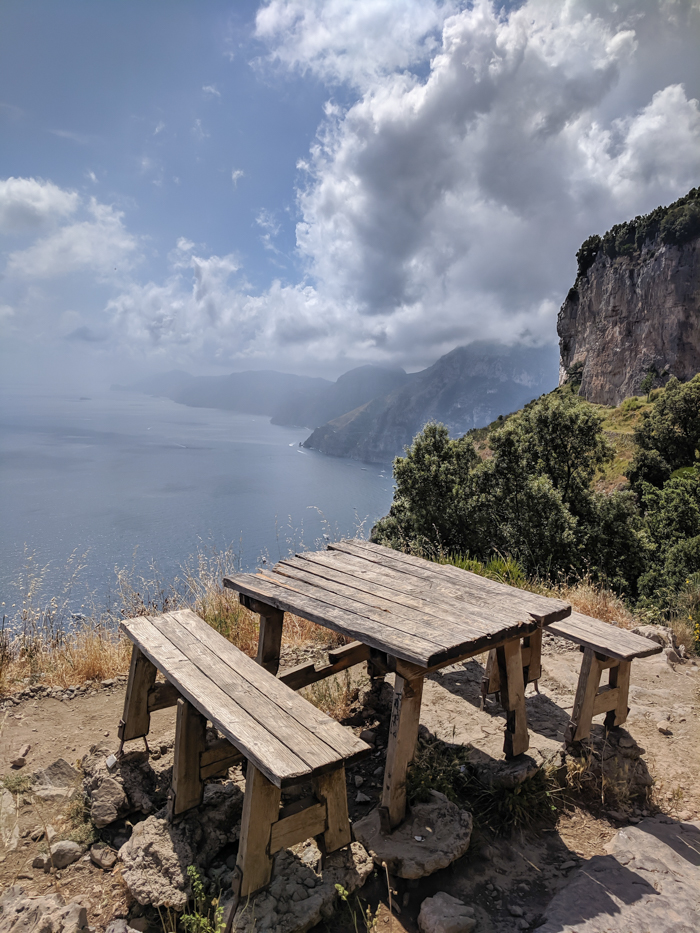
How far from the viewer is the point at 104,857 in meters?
2.45

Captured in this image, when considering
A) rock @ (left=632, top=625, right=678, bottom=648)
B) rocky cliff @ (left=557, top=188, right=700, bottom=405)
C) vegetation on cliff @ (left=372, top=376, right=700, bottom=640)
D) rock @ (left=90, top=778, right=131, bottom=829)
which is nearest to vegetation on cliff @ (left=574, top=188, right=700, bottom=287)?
rocky cliff @ (left=557, top=188, right=700, bottom=405)

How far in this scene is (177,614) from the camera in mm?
3385

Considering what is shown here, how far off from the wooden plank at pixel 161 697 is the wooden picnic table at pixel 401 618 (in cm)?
72

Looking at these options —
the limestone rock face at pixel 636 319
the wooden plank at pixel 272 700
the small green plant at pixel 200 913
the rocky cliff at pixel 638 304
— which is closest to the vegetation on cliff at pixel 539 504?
the wooden plank at pixel 272 700

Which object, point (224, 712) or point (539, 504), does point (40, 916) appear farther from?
point (539, 504)

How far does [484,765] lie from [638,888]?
0.91 m

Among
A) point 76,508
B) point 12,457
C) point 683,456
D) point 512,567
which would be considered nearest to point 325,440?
point 12,457

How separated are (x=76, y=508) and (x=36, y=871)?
52.3 meters

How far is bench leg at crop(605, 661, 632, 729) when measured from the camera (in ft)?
11.7

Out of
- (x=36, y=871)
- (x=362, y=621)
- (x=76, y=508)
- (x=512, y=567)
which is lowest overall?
(x=76, y=508)

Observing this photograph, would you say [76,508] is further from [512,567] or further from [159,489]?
[512,567]

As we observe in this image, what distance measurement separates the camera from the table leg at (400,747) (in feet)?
8.34

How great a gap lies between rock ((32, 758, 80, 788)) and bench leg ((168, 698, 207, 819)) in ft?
2.92

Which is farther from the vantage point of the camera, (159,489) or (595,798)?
(159,489)
